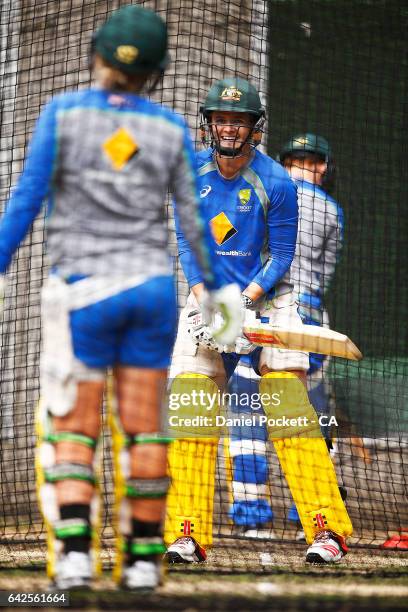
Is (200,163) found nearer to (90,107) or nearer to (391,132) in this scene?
(90,107)

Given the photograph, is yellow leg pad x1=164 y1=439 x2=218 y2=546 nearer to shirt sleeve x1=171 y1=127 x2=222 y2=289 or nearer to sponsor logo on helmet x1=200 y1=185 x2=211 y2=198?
sponsor logo on helmet x1=200 y1=185 x2=211 y2=198

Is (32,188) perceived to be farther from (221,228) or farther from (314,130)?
(314,130)

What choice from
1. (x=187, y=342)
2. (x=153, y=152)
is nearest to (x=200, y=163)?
(x=187, y=342)

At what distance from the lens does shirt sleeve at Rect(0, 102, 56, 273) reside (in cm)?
374

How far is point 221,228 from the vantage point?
5.66 m

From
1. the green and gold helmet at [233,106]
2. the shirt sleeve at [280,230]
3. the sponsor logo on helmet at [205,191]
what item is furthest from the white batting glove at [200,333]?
the green and gold helmet at [233,106]

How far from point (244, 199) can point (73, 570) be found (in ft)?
7.85

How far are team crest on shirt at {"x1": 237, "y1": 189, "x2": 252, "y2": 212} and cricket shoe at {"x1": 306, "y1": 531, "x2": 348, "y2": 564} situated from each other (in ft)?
4.96

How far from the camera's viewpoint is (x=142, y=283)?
379 cm

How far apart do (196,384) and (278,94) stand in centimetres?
334

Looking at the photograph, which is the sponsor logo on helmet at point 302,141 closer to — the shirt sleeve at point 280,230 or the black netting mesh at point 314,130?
the black netting mesh at point 314,130

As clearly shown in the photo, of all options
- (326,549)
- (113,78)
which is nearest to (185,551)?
(326,549)

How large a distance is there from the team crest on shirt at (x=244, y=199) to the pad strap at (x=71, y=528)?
7.39ft

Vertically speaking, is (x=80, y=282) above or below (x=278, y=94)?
below
